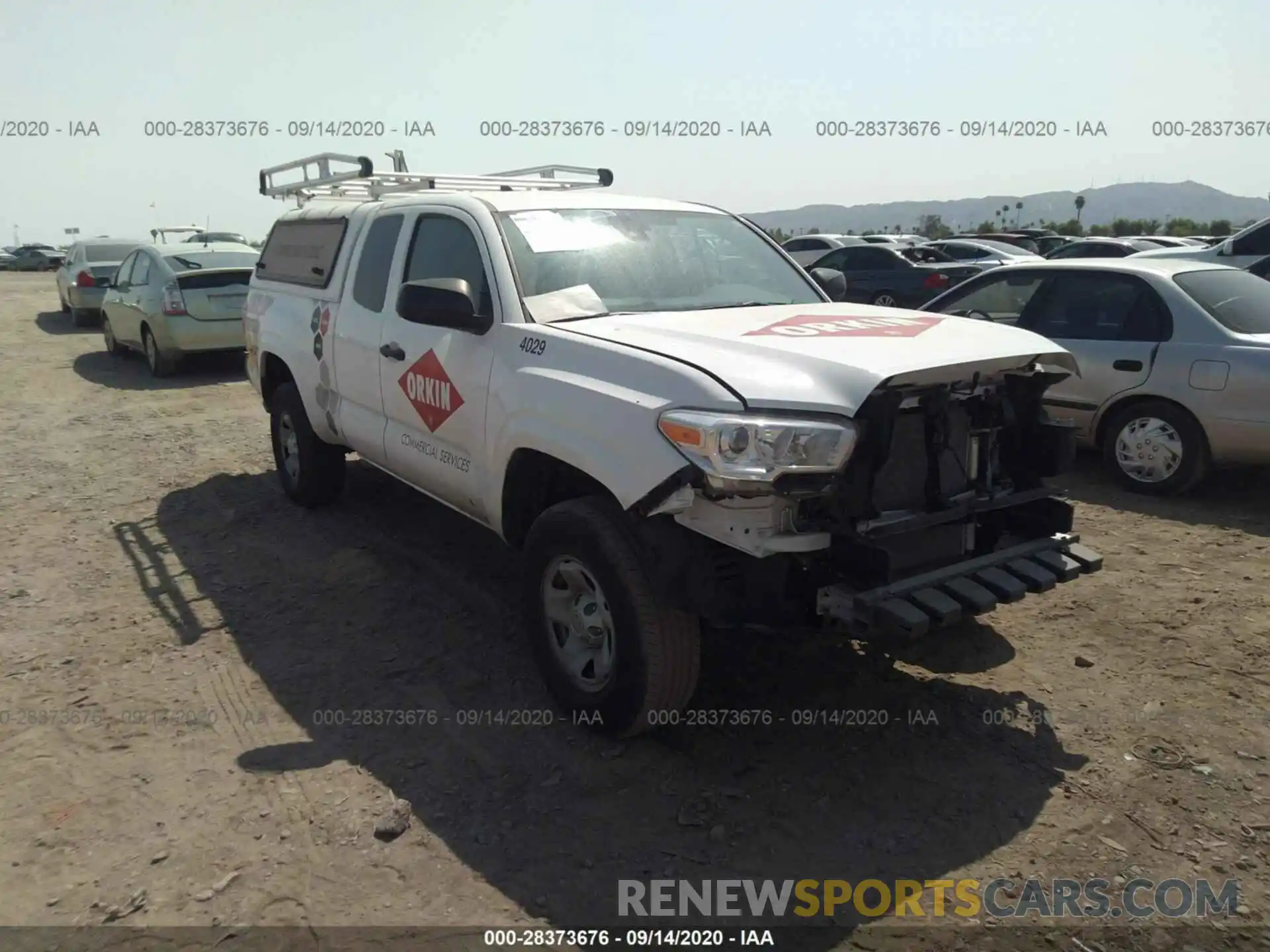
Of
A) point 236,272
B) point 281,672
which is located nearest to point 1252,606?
point 281,672

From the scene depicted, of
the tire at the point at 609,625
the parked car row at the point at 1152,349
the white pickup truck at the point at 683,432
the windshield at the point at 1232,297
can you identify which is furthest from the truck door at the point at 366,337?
the windshield at the point at 1232,297

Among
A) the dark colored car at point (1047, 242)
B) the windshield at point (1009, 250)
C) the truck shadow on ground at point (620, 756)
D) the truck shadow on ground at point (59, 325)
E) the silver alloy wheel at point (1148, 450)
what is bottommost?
the truck shadow on ground at point (59, 325)

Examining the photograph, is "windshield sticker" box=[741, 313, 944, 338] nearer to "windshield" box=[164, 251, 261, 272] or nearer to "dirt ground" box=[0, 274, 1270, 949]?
"dirt ground" box=[0, 274, 1270, 949]

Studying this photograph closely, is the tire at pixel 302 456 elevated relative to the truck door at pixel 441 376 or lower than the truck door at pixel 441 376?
lower

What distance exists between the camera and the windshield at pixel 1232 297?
20.3 ft

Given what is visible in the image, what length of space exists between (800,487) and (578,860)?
1365 mm

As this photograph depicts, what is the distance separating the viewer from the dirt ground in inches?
117

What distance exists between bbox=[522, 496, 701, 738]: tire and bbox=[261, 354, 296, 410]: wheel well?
11.5 feet

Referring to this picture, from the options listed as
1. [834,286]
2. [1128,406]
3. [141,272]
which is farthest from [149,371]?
[1128,406]

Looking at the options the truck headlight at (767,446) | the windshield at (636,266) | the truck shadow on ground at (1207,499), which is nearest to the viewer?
the truck headlight at (767,446)

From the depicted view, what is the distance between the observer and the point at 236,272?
1177 cm

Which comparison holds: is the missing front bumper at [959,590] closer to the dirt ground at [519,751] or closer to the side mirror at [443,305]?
the dirt ground at [519,751]

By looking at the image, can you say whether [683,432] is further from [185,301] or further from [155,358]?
[155,358]

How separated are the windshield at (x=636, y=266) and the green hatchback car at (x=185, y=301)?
783cm
